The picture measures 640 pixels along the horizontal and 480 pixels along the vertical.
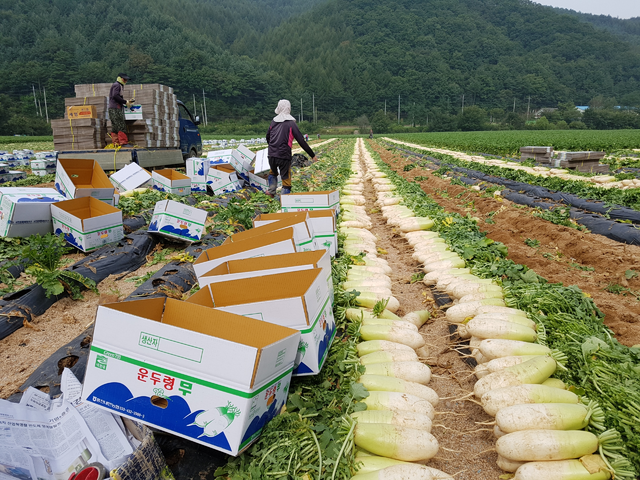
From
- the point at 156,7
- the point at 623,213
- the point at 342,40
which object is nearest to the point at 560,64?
the point at 342,40

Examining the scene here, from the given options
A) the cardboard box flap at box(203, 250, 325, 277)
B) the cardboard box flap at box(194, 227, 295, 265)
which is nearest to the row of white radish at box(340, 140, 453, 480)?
the cardboard box flap at box(203, 250, 325, 277)

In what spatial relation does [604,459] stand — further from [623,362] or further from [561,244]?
[561,244]

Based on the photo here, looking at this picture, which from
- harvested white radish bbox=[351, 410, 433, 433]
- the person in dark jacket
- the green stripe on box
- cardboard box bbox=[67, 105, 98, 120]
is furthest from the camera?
cardboard box bbox=[67, 105, 98, 120]

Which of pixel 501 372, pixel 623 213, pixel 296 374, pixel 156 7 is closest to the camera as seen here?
pixel 296 374

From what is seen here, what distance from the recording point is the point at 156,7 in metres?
112

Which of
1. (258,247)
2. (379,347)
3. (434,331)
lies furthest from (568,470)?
(258,247)

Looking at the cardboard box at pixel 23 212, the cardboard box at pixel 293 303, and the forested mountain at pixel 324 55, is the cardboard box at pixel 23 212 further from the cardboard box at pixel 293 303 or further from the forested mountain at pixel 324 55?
the forested mountain at pixel 324 55

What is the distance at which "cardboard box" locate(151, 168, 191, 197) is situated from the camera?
8.45 meters

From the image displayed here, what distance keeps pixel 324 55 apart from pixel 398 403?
474ft

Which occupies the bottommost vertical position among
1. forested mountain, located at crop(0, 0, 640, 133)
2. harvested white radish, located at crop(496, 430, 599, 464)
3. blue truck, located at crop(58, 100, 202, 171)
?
harvested white radish, located at crop(496, 430, 599, 464)

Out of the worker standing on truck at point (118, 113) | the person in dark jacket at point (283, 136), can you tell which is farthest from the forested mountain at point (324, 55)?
the person in dark jacket at point (283, 136)

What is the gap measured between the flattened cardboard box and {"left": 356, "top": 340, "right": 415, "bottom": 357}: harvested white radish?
0.49 m

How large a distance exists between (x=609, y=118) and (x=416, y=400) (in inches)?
3322

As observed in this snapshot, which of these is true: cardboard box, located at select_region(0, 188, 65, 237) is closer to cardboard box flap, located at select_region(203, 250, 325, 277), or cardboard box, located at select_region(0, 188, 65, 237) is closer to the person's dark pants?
the person's dark pants
